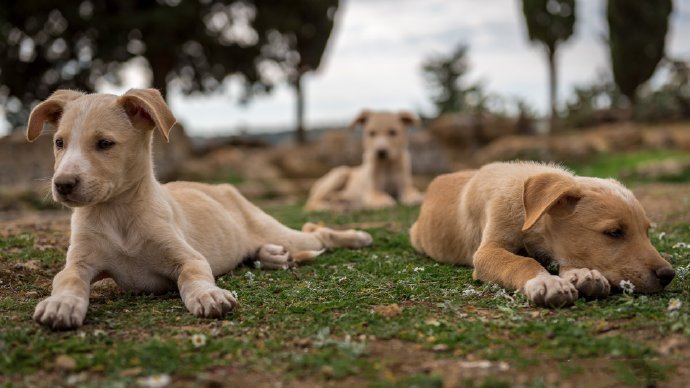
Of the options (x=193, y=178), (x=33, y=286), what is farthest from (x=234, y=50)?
(x=33, y=286)

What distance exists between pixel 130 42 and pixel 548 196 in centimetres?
2082

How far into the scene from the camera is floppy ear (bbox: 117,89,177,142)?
4.58m

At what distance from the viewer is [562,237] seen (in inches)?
184

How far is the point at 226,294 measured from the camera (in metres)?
A: 4.21

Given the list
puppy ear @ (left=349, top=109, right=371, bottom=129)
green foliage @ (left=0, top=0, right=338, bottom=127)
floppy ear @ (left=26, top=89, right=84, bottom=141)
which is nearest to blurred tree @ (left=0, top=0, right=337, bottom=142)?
green foliage @ (left=0, top=0, right=338, bottom=127)

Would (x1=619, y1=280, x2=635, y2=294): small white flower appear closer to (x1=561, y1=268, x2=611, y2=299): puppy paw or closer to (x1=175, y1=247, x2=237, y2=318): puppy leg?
(x1=561, y1=268, x2=611, y2=299): puppy paw

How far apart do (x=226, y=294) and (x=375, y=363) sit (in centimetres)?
134

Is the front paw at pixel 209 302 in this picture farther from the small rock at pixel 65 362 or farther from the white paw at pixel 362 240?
the white paw at pixel 362 240

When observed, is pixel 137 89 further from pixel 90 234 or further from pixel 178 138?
pixel 178 138

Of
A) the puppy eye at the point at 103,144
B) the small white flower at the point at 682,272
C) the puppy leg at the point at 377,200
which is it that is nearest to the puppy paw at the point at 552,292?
the small white flower at the point at 682,272

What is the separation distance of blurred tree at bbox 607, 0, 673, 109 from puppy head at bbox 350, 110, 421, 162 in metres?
20.1

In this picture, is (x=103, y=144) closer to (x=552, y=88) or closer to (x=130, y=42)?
(x=130, y=42)

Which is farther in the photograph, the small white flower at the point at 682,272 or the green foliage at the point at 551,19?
the green foliage at the point at 551,19

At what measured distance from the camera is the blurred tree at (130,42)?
22.3 m
